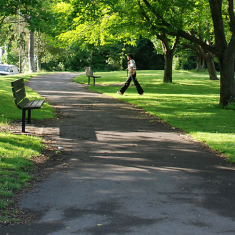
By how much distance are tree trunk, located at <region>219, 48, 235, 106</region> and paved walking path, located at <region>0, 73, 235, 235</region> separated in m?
5.51

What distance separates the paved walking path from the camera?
4.02 metres

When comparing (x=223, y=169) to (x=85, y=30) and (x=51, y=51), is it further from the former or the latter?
(x=51, y=51)

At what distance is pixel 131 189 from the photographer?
5215 mm

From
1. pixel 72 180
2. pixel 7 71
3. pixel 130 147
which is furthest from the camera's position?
pixel 7 71

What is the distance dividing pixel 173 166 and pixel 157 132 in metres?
3.01

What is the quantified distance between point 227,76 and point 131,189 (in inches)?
379

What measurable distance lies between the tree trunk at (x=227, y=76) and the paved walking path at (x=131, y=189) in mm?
5506

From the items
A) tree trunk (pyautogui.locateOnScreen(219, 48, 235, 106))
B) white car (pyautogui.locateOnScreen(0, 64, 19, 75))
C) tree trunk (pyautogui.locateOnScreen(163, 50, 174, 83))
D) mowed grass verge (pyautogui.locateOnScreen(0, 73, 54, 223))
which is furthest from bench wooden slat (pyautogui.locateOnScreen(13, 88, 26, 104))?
white car (pyautogui.locateOnScreen(0, 64, 19, 75))

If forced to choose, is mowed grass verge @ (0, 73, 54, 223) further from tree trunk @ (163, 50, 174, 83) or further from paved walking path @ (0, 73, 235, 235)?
tree trunk @ (163, 50, 174, 83)

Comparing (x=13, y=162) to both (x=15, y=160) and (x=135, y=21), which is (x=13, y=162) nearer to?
(x=15, y=160)

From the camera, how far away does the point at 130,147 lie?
779 centimetres

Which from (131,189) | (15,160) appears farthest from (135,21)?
(131,189)

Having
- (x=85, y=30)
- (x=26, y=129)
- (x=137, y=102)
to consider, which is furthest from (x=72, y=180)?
(x=85, y=30)

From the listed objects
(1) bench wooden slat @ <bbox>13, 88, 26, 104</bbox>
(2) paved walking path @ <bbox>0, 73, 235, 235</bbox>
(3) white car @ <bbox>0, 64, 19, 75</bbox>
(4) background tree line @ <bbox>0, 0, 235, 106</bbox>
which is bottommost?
(2) paved walking path @ <bbox>0, 73, 235, 235</bbox>
